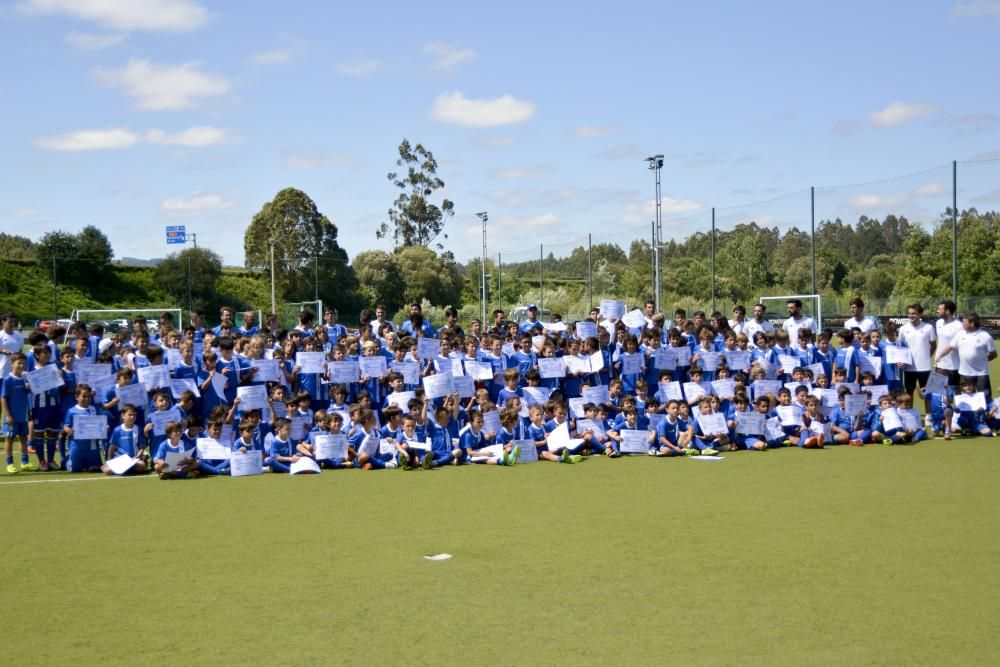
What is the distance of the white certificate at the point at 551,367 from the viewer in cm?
1312

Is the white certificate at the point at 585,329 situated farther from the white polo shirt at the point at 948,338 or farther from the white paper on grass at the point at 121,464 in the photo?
the white paper on grass at the point at 121,464

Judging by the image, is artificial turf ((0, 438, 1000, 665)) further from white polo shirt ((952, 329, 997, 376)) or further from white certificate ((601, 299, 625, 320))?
white certificate ((601, 299, 625, 320))

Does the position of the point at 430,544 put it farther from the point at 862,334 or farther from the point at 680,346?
the point at 862,334

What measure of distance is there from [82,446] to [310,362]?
9.58 feet

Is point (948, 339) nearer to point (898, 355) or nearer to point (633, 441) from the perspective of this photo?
point (898, 355)

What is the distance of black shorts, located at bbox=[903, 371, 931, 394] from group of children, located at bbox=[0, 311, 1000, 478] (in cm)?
31

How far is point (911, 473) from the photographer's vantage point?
10.1m

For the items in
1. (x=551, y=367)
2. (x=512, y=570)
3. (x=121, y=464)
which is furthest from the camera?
(x=551, y=367)

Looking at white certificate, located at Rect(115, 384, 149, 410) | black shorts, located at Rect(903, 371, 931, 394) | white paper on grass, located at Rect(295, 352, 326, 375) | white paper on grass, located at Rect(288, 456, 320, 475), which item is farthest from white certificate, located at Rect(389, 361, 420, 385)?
black shorts, located at Rect(903, 371, 931, 394)

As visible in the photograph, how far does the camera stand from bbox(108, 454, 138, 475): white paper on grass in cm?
1078

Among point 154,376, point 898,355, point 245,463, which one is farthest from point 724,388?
point 154,376

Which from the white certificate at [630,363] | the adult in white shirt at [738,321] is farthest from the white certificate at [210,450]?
the adult in white shirt at [738,321]

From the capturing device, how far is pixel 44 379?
36.8 feet

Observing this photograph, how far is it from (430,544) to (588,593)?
1.72 m
